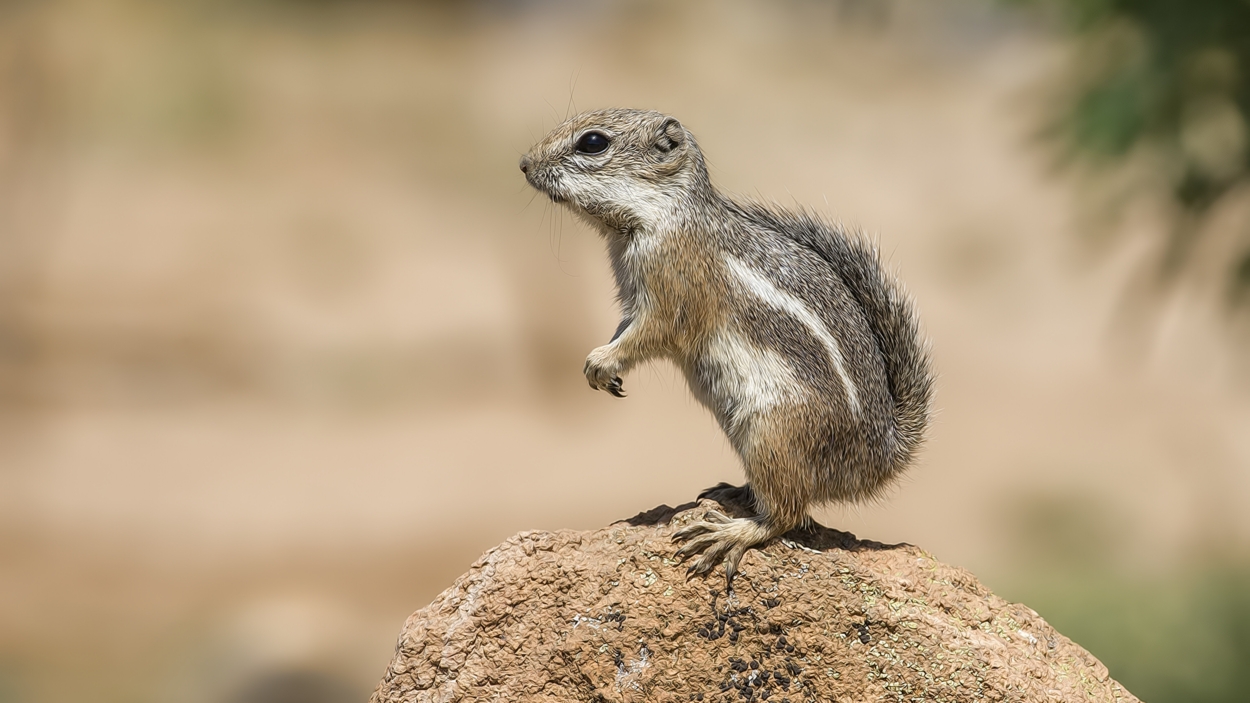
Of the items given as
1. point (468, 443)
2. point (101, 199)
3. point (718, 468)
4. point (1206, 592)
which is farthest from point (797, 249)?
point (101, 199)

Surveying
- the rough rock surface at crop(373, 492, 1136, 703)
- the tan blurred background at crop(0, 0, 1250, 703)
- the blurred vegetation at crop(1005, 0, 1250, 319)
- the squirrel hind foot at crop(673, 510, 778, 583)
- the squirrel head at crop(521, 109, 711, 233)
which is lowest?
the rough rock surface at crop(373, 492, 1136, 703)

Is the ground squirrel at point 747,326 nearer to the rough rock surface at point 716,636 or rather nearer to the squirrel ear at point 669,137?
the squirrel ear at point 669,137

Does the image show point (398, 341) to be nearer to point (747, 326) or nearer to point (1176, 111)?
point (1176, 111)

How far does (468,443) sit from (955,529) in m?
6.24

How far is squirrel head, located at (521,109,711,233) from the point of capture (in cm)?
415

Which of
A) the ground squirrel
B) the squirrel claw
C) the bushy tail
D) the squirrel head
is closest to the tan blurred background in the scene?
the bushy tail

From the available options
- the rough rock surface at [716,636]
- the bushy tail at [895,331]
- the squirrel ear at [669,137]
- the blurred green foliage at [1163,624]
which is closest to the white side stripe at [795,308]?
the bushy tail at [895,331]

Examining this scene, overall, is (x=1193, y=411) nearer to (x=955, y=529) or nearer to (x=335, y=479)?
(x=955, y=529)

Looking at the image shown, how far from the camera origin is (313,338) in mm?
15023

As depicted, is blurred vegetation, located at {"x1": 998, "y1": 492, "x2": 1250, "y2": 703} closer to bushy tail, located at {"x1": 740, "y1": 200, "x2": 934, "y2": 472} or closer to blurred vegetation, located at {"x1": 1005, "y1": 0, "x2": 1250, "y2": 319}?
blurred vegetation, located at {"x1": 1005, "y1": 0, "x2": 1250, "y2": 319}

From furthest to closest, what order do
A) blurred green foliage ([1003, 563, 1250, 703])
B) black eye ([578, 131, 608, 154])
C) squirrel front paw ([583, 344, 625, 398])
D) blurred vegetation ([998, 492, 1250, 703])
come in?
1. blurred vegetation ([998, 492, 1250, 703])
2. blurred green foliage ([1003, 563, 1250, 703])
3. black eye ([578, 131, 608, 154])
4. squirrel front paw ([583, 344, 625, 398])

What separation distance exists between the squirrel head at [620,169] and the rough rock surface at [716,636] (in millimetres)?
1105

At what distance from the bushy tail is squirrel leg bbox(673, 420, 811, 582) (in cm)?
61

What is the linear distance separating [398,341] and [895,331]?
1142 cm
